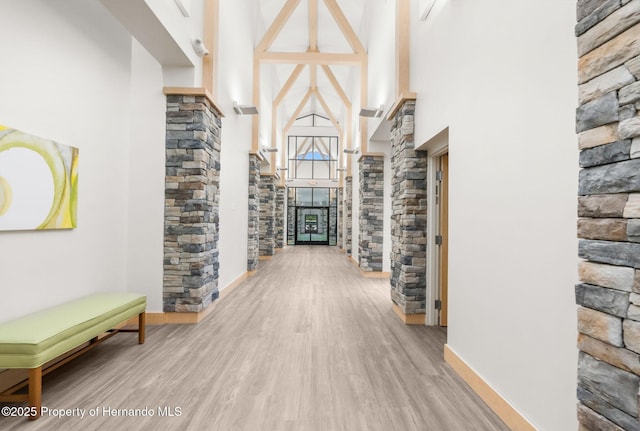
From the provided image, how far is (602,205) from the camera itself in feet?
3.95

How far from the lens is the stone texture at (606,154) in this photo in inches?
43.8

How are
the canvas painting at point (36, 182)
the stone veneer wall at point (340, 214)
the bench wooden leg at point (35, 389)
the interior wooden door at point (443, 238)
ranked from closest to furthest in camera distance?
1. the bench wooden leg at point (35, 389)
2. the canvas painting at point (36, 182)
3. the interior wooden door at point (443, 238)
4. the stone veneer wall at point (340, 214)

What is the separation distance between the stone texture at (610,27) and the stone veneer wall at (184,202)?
3.55 meters

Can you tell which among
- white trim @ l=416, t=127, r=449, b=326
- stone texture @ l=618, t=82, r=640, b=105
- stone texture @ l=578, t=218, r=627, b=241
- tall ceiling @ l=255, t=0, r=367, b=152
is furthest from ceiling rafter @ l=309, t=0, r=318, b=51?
stone texture @ l=578, t=218, r=627, b=241

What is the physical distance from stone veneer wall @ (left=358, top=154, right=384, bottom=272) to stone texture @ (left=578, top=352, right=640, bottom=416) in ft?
19.4

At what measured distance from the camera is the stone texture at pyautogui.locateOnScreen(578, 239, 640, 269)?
109 cm

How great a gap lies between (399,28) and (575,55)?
327cm

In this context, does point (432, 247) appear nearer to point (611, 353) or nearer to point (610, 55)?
point (611, 353)

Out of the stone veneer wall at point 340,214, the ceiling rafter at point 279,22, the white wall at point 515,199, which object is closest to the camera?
the white wall at point 515,199

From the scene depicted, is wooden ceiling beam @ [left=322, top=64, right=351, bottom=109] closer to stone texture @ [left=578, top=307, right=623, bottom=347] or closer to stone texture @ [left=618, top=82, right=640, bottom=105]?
stone texture @ [left=618, top=82, right=640, bottom=105]

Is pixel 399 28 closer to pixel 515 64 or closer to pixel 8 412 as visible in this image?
pixel 515 64

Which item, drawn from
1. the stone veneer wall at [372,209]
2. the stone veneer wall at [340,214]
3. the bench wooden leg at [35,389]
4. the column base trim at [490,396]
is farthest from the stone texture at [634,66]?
the stone veneer wall at [340,214]

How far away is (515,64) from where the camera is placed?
6.38 feet

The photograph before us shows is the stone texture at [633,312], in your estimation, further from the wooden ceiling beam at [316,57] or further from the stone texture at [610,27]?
the wooden ceiling beam at [316,57]
